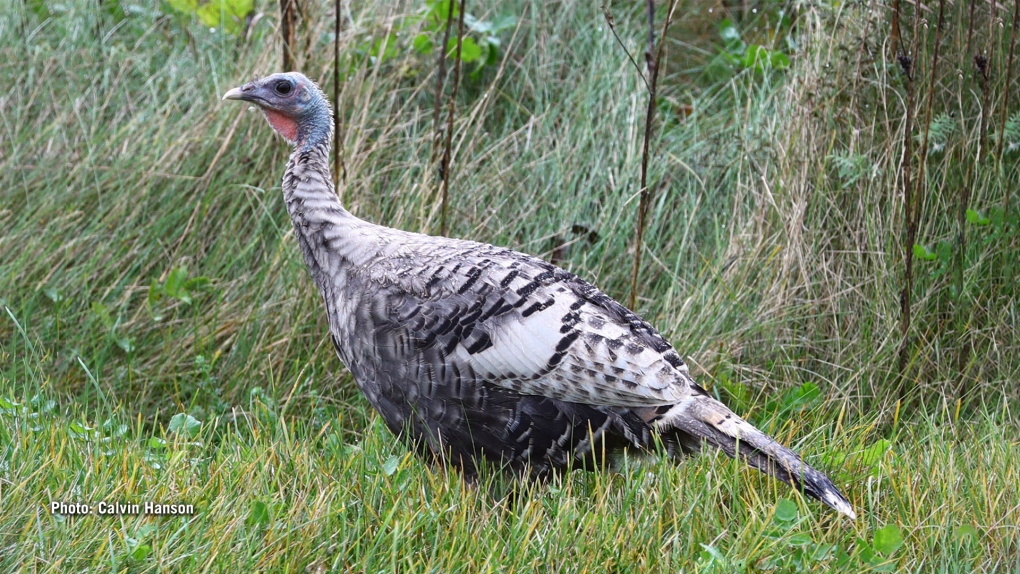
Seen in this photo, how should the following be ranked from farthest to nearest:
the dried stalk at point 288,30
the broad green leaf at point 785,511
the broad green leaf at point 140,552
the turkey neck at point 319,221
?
the dried stalk at point 288,30
the turkey neck at point 319,221
the broad green leaf at point 785,511
the broad green leaf at point 140,552

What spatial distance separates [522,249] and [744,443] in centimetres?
223

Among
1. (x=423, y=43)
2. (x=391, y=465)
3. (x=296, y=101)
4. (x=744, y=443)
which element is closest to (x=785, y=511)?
(x=744, y=443)

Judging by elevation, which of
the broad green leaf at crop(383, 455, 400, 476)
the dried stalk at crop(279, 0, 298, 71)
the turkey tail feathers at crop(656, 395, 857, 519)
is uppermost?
the dried stalk at crop(279, 0, 298, 71)

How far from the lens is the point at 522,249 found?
5453 millimetres

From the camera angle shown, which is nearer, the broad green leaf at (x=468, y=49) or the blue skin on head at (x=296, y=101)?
the blue skin on head at (x=296, y=101)

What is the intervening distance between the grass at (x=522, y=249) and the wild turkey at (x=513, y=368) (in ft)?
0.40

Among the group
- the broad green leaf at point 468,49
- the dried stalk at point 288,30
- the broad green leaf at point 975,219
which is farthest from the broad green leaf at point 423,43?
the broad green leaf at point 975,219

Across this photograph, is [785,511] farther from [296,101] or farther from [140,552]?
[296,101]

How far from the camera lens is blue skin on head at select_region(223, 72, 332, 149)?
4176mm

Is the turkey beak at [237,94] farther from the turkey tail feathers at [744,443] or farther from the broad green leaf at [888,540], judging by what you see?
the broad green leaf at [888,540]

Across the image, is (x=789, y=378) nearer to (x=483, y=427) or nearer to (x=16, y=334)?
(x=483, y=427)

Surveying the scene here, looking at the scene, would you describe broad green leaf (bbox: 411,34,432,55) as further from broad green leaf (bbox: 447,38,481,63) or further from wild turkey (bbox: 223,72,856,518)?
wild turkey (bbox: 223,72,856,518)

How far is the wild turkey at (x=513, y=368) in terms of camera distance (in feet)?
11.4

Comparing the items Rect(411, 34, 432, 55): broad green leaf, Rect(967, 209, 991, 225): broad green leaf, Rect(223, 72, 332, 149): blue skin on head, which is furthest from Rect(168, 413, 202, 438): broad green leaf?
Rect(967, 209, 991, 225): broad green leaf
